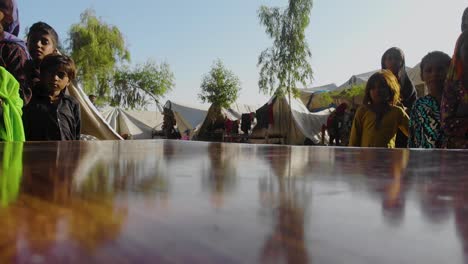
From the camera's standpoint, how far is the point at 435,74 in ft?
4.70

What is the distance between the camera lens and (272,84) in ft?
27.0

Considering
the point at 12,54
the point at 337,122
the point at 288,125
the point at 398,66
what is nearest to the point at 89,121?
the point at 12,54

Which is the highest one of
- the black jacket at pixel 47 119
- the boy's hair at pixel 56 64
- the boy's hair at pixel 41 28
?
the boy's hair at pixel 41 28

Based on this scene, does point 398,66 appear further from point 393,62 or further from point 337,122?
point 337,122

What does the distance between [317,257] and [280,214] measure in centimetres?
3

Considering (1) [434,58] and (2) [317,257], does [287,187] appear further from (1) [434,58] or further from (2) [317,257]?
(1) [434,58]

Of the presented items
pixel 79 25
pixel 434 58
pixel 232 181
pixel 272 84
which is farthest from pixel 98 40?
pixel 232 181

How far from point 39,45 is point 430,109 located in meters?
1.38

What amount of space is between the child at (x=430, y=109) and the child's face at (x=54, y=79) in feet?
3.87

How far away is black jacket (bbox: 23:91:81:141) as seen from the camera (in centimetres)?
131

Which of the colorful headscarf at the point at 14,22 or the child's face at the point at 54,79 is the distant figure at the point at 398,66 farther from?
the colorful headscarf at the point at 14,22

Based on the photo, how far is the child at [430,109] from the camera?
1.29 m

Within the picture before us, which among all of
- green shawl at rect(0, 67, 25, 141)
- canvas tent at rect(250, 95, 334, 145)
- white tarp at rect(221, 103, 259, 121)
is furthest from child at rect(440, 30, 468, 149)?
white tarp at rect(221, 103, 259, 121)

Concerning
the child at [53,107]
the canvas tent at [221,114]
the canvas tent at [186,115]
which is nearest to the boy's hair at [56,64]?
the child at [53,107]
